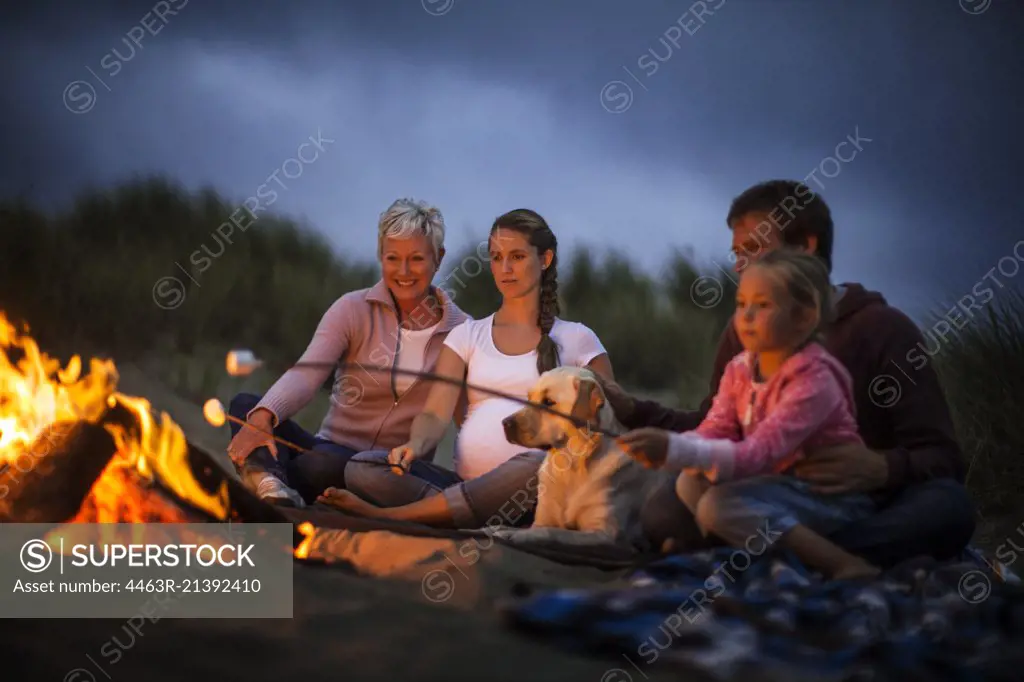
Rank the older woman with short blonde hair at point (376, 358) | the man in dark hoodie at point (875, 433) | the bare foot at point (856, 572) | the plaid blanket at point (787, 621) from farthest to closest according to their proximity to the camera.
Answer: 1. the older woman with short blonde hair at point (376, 358)
2. the man in dark hoodie at point (875, 433)
3. the bare foot at point (856, 572)
4. the plaid blanket at point (787, 621)

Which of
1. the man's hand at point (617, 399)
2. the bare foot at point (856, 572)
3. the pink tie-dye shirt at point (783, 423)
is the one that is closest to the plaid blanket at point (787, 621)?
the bare foot at point (856, 572)

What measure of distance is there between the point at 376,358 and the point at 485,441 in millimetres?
738

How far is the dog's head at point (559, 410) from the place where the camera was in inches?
155

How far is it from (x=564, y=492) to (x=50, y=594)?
1.73 metres

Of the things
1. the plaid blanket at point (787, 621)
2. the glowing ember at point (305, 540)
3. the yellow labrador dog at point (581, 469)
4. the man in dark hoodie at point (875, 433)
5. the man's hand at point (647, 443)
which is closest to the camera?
the plaid blanket at point (787, 621)

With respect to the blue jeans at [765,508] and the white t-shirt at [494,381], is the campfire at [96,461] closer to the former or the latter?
the white t-shirt at [494,381]

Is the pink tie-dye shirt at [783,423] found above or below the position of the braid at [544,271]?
below

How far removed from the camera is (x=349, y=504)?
437 cm

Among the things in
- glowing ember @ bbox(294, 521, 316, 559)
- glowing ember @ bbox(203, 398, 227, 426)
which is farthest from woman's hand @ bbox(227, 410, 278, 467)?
glowing ember @ bbox(203, 398, 227, 426)

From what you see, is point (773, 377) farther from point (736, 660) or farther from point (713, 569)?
point (736, 660)

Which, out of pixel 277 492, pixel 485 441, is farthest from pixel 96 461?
pixel 485 441

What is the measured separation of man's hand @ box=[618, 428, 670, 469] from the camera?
3.26m

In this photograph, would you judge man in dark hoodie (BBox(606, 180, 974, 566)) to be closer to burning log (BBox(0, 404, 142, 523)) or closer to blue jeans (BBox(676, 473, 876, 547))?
blue jeans (BBox(676, 473, 876, 547))

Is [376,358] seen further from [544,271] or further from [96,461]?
[96,461]
